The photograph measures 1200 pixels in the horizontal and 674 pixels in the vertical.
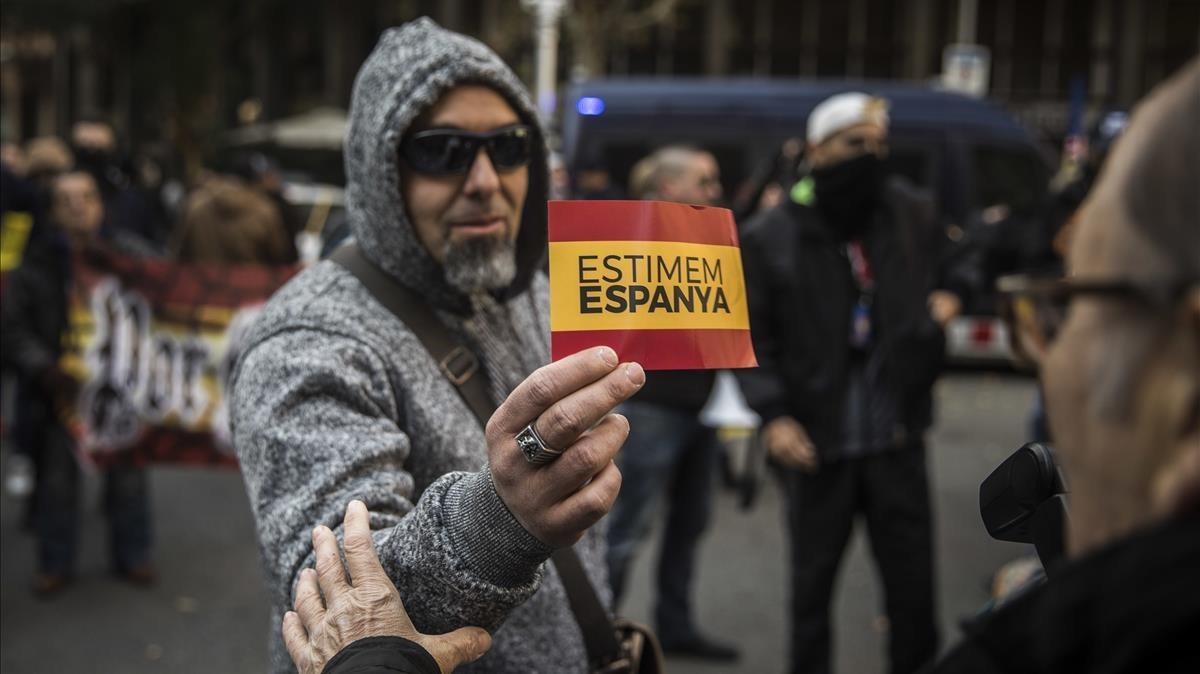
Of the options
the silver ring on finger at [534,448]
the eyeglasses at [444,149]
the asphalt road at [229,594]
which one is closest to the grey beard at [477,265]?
the eyeglasses at [444,149]

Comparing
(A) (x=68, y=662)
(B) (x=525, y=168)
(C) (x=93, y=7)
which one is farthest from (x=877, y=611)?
(C) (x=93, y=7)

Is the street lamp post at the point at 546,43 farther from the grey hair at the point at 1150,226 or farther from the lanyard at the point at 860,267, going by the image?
the grey hair at the point at 1150,226

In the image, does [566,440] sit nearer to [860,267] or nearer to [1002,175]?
[860,267]

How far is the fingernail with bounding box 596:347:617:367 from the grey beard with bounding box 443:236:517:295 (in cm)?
63

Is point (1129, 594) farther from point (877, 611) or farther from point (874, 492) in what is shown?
point (877, 611)

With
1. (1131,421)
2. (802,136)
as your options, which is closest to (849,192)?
(1131,421)

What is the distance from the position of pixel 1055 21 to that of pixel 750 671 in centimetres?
2704

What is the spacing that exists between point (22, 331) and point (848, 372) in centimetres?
392

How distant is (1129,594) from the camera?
750 mm

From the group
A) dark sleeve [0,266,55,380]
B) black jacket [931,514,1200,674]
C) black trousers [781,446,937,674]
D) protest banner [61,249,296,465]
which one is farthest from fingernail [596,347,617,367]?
dark sleeve [0,266,55,380]

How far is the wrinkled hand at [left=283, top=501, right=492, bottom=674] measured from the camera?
4.20 feet

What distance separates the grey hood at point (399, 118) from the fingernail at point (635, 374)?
2.16ft

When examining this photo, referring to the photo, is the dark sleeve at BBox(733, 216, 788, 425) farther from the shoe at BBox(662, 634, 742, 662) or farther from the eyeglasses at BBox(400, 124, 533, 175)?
the eyeglasses at BBox(400, 124, 533, 175)

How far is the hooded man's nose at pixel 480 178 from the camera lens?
1841 mm
